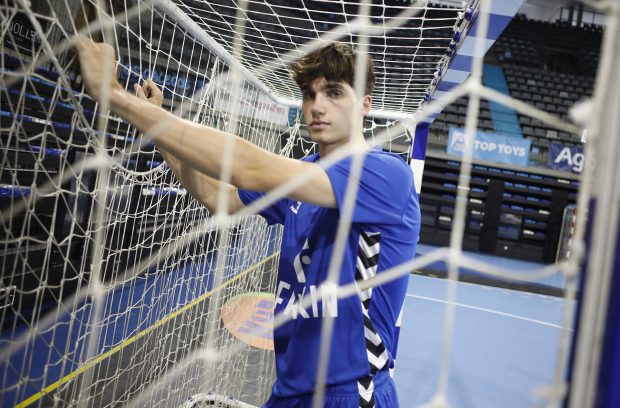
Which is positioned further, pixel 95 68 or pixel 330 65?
pixel 330 65

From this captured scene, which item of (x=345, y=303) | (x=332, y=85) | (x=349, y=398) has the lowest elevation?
(x=349, y=398)

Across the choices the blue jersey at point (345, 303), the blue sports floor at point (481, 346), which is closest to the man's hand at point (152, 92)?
the blue jersey at point (345, 303)

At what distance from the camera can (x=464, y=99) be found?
332 inches

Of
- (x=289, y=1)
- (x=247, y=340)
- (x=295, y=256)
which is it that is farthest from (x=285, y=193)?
(x=247, y=340)

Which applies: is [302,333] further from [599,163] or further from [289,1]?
[289,1]

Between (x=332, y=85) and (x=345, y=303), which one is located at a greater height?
(x=332, y=85)

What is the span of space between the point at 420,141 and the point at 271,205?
3.01ft

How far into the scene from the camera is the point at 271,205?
40.5 inches

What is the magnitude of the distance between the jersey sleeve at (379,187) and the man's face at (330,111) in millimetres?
118

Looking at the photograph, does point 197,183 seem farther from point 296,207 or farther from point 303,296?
point 303,296

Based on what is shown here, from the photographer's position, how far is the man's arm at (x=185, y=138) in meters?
0.60

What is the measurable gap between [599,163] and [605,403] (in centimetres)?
23

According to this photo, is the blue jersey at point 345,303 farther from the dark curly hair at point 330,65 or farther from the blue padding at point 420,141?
the blue padding at point 420,141

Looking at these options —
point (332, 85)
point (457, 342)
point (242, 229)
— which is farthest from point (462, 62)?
point (457, 342)
